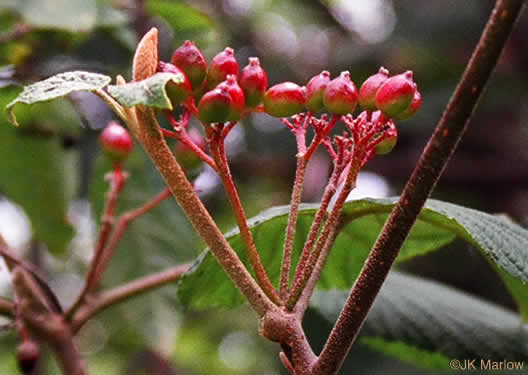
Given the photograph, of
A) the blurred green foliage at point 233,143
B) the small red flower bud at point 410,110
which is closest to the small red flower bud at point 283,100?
the small red flower bud at point 410,110

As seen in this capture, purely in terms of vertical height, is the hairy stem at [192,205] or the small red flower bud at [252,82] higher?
the small red flower bud at [252,82]

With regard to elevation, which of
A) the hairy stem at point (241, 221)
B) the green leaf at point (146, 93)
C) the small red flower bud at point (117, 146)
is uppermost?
the green leaf at point (146, 93)

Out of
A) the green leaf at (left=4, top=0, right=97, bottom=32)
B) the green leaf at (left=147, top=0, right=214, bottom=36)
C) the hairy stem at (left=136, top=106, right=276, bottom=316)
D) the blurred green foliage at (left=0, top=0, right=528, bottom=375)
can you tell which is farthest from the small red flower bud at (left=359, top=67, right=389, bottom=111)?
the green leaf at (left=147, top=0, right=214, bottom=36)

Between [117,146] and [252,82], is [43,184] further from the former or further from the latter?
[252,82]

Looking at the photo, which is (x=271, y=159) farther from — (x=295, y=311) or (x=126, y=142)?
(x=295, y=311)

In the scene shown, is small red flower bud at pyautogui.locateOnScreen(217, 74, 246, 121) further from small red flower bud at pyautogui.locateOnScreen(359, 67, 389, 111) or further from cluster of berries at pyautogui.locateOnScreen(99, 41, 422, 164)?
small red flower bud at pyautogui.locateOnScreen(359, 67, 389, 111)

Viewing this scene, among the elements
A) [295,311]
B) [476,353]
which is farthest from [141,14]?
[295,311]
